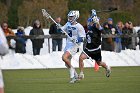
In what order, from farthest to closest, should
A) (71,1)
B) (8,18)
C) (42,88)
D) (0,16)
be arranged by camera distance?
(71,1)
(8,18)
(0,16)
(42,88)

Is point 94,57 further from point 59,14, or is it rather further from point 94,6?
point 94,6

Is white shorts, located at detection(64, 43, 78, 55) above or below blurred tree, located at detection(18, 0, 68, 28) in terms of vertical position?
above

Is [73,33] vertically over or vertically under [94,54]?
over

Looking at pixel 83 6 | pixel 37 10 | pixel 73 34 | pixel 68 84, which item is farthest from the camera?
pixel 83 6

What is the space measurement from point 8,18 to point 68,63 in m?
44.6

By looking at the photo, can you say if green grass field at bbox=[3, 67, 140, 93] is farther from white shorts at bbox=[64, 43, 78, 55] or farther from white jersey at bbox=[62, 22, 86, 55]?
white jersey at bbox=[62, 22, 86, 55]

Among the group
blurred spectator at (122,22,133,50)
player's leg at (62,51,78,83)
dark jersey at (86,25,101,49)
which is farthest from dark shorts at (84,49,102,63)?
blurred spectator at (122,22,133,50)

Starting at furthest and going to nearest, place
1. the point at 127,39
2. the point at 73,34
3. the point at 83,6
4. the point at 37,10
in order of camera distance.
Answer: the point at 83,6, the point at 37,10, the point at 127,39, the point at 73,34

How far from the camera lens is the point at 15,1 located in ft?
226

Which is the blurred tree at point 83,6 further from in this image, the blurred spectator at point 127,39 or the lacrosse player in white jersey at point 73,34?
the lacrosse player in white jersey at point 73,34

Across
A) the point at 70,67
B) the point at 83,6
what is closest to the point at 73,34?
the point at 70,67

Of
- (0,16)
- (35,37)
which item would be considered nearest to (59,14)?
(0,16)

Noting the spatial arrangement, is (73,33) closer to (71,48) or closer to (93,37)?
(71,48)

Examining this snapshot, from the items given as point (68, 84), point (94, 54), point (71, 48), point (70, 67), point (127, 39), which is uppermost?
point (71, 48)
